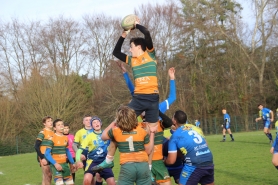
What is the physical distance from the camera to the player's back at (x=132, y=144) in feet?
16.5

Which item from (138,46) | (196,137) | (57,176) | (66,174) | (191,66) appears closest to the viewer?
(196,137)

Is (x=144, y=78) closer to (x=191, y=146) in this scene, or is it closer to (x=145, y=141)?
(x=145, y=141)

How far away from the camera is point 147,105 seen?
584cm

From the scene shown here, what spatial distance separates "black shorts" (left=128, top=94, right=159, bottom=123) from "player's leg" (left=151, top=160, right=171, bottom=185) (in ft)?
3.22

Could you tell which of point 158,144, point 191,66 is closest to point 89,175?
point 158,144

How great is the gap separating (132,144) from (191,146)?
1.24 meters

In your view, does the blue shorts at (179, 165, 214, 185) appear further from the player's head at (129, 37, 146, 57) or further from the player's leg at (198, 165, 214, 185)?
the player's head at (129, 37, 146, 57)

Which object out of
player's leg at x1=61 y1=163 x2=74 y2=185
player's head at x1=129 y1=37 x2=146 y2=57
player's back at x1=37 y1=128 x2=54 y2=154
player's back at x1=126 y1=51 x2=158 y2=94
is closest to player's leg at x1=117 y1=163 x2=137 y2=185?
player's back at x1=126 y1=51 x2=158 y2=94

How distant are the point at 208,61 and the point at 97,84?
560 inches

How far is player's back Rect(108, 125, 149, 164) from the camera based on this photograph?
5.04 metres

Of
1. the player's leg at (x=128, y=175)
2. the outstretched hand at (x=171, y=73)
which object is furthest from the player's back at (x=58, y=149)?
the player's leg at (x=128, y=175)

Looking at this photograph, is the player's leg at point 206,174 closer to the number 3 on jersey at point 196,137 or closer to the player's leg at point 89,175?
the number 3 on jersey at point 196,137

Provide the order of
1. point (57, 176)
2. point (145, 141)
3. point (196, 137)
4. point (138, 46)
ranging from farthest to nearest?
point (57, 176)
point (138, 46)
point (196, 137)
point (145, 141)

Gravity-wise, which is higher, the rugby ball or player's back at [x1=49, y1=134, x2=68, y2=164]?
the rugby ball
